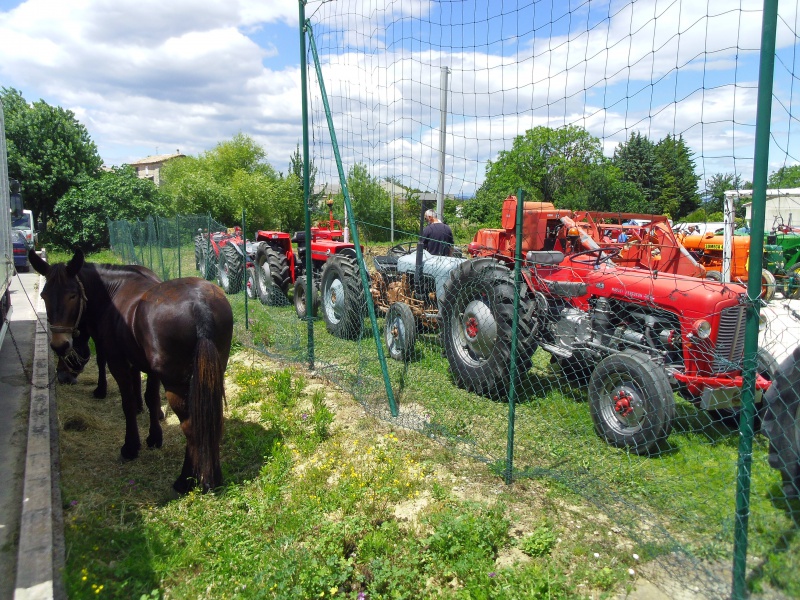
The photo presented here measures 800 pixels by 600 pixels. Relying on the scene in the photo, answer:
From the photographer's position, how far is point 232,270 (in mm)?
11969

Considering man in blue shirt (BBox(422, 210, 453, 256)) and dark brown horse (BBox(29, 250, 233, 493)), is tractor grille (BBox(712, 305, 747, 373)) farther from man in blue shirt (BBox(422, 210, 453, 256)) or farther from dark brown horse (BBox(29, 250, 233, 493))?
dark brown horse (BBox(29, 250, 233, 493))

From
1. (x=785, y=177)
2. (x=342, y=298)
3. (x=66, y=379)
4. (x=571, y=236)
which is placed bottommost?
(x=66, y=379)

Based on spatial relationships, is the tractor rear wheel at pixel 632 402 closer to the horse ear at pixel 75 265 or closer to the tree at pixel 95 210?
the horse ear at pixel 75 265

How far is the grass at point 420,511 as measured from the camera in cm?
287

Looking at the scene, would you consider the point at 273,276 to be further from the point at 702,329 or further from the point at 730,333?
the point at 730,333

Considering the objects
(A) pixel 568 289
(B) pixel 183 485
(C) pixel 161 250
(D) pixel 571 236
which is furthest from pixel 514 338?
(C) pixel 161 250

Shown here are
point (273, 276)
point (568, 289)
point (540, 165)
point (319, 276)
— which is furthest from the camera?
point (273, 276)

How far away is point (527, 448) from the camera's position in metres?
4.25

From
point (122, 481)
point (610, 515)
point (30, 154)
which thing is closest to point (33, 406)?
point (122, 481)

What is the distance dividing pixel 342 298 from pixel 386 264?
0.81 meters

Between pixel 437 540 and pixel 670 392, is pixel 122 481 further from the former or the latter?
pixel 670 392

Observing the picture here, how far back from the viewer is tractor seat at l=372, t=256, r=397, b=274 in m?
7.84

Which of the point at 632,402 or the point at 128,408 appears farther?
the point at 128,408

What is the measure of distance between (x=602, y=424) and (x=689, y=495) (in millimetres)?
925
